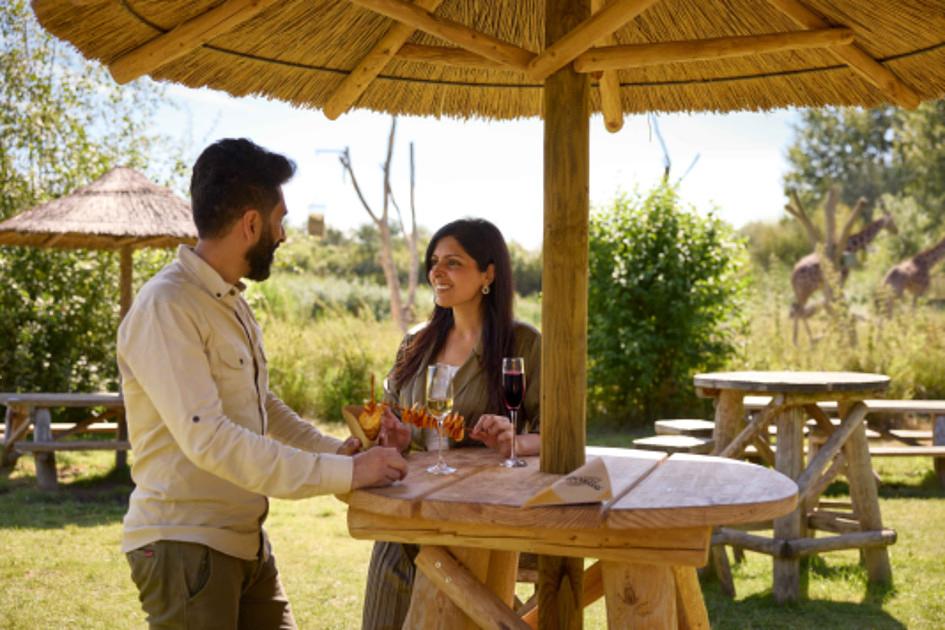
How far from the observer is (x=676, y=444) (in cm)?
603

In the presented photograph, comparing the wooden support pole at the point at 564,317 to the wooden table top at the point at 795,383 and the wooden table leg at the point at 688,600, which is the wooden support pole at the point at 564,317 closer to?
the wooden table leg at the point at 688,600

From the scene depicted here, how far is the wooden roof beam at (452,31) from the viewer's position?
9.50 ft

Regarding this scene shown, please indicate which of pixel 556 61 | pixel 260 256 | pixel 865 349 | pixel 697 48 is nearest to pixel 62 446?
pixel 260 256

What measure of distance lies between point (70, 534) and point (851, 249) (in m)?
19.8

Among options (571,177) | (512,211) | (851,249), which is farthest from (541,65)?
(512,211)

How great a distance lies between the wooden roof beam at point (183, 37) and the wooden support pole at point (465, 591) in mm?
1678

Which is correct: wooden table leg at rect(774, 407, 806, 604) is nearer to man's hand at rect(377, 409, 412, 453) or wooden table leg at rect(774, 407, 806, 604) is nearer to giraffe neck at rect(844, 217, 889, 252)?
man's hand at rect(377, 409, 412, 453)

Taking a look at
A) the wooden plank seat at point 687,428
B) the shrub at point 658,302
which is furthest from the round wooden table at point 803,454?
the shrub at point 658,302

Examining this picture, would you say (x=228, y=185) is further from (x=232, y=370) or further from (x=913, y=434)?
(x=913, y=434)

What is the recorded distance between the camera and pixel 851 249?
23.0 m

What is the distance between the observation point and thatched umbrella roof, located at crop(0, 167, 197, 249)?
28.2 ft

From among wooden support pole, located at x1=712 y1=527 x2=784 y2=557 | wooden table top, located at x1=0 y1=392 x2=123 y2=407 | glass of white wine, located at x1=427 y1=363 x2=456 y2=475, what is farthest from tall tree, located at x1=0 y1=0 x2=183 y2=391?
glass of white wine, located at x1=427 y1=363 x2=456 y2=475

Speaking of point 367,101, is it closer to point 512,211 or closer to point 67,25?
point 67,25

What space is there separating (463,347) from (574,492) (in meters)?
1.43
